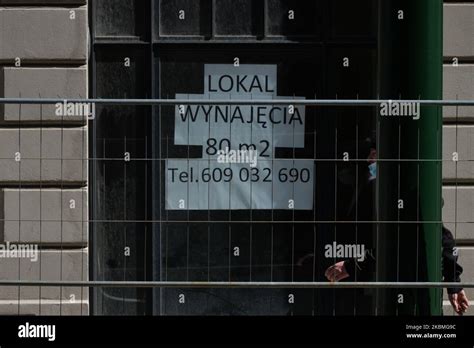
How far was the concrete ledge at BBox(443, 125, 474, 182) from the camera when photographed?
728 cm

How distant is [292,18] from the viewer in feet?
31.9

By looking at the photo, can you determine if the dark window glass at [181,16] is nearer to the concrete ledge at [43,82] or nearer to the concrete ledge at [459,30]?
the concrete ledge at [43,82]

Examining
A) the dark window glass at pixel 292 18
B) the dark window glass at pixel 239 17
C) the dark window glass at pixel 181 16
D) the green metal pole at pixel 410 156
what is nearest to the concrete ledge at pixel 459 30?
the dark window glass at pixel 292 18

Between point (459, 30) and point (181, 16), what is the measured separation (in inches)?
100

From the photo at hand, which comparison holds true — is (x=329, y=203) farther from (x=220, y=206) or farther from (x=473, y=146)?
(x=473, y=146)

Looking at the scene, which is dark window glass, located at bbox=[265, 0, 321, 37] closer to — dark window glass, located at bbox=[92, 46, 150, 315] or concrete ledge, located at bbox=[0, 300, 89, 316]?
dark window glass, located at bbox=[92, 46, 150, 315]

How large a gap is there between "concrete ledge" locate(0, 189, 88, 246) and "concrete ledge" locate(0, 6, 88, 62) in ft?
6.30

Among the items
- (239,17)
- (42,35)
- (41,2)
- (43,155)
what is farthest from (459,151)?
(41,2)

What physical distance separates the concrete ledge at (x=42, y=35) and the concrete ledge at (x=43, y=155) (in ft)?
3.10

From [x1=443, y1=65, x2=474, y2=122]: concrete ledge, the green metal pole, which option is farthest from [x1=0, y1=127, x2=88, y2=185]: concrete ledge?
[x1=443, y1=65, x2=474, y2=122]: concrete ledge

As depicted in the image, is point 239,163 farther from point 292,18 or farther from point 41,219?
point 292,18

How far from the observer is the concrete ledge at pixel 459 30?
952 centimetres

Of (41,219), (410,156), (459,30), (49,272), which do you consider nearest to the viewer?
(410,156)

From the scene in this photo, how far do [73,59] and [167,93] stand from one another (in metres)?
0.91
